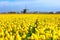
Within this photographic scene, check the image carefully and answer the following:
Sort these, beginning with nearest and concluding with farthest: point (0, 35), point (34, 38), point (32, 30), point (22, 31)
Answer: point (34, 38)
point (0, 35)
point (22, 31)
point (32, 30)

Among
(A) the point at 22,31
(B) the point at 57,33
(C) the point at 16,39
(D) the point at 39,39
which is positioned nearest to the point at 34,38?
(D) the point at 39,39

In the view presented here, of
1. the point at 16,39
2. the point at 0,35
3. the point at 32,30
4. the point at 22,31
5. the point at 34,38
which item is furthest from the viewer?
the point at 32,30

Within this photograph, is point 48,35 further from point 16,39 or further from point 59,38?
point 16,39

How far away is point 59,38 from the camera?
23.2 ft

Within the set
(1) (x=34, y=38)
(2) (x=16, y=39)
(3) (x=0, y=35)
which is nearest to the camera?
(1) (x=34, y=38)

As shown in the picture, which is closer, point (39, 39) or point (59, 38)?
point (39, 39)

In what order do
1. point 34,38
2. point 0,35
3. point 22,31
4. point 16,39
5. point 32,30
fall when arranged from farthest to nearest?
point 32,30, point 22,31, point 0,35, point 16,39, point 34,38

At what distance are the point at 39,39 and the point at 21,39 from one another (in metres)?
0.82

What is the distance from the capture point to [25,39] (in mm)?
7156

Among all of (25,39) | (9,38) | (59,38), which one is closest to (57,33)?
(59,38)

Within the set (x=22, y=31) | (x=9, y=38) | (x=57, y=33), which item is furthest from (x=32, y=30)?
(x=9, y=38)

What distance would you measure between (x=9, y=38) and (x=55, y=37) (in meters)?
1.29

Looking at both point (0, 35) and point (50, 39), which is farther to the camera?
point (0, 35)

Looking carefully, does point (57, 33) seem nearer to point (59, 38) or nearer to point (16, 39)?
point (59, 38)
